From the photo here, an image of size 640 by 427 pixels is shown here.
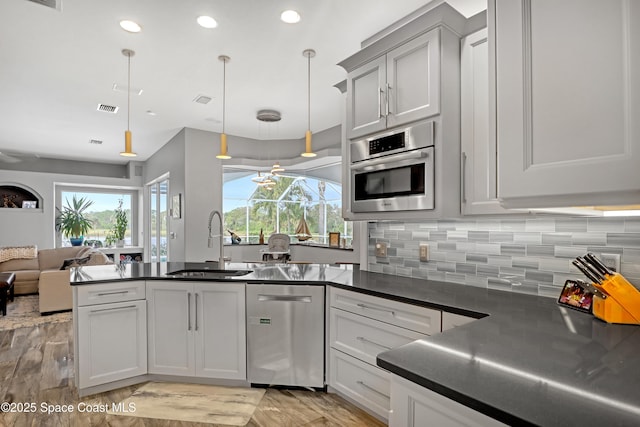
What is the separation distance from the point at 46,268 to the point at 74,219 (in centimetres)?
193

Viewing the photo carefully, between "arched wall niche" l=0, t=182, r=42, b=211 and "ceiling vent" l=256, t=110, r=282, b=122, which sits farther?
"arched wall niche" l=0, t=182, r=42, b=211

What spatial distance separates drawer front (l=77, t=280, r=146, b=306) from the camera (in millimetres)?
2584

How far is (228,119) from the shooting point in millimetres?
5234

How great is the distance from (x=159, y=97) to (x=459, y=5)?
3449mm

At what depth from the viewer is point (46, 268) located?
675 cm

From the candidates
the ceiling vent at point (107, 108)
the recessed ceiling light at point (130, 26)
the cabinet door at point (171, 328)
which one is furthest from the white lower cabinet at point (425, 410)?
the ceiling vent at point (107, 108)

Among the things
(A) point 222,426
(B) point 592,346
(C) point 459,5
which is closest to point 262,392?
(A) point 222,426

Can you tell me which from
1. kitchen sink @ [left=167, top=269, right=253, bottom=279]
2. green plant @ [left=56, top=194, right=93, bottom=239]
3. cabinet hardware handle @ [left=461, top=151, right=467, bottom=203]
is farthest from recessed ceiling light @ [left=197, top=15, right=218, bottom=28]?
green plant @ [left=56, top=194, right=93, bottom=239]

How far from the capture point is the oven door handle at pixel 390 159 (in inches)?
86.1

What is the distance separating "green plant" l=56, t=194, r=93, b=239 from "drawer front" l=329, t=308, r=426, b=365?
8.22 metres

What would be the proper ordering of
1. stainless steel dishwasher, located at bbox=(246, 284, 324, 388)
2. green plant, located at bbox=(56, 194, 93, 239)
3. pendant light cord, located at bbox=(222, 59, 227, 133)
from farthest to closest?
green plant, located at bbox=(56, 194, 93, 239)
pendant light cord, located at bbox=(222, 59, 227, 133)
stainless steel dishwasher, located at bbox=(246, 284, 324, 388)

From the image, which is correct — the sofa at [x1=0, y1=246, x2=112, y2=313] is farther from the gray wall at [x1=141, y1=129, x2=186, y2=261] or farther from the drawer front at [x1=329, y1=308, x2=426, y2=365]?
the drawer front at [x1=329, y1=308, x2=426, y2=365]

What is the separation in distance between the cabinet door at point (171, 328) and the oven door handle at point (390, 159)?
157 centimetres

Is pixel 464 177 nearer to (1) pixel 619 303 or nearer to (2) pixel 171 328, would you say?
(1) pixel 619 303
